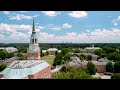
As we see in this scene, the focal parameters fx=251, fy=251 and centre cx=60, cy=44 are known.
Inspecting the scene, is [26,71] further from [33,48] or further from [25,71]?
[33,48]

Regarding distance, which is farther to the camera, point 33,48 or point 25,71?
point 33,48

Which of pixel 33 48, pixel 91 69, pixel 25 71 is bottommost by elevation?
pixel 91 69

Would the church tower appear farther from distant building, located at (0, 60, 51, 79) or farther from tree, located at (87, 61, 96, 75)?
tree, located at (87, 61, 96, 75)

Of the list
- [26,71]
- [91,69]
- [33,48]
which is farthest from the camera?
[33,48]

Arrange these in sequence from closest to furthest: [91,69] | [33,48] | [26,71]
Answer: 1. [26,71]
2. [91,69]
3. [33,48]

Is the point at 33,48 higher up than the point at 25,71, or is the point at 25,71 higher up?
the point at 33,48

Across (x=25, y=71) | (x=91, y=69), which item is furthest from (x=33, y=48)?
(x=25, y=71)

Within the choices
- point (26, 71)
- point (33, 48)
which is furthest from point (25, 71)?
point (33, 48)

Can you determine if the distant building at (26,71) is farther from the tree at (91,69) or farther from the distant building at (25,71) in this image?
the tree at (91,69)
